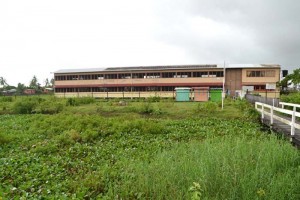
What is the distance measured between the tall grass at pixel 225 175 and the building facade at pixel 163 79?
30.4 meters

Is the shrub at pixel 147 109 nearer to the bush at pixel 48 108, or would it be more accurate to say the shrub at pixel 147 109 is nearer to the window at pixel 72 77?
the bush at pixel 48 108

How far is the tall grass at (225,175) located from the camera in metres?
4.48

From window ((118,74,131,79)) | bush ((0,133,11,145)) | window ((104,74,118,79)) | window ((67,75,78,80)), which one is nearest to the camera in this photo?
bush ((0,133,11,145))

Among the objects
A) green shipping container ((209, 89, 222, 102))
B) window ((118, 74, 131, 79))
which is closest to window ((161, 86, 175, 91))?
window ((118, 74, 131, 79))

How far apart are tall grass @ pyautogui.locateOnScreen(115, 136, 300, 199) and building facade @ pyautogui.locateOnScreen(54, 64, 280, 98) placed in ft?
99.7

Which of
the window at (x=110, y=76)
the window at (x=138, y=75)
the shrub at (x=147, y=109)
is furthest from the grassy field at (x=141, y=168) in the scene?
the window at (x=110, y=76)

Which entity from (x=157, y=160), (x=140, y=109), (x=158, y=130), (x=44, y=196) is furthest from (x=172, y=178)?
(x=140, y=109)

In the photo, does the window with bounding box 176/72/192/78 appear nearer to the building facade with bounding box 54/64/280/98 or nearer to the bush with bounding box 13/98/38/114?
the building facade with bounding box 54/64/280/98

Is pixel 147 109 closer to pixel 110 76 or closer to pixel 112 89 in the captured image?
pixel 112 89

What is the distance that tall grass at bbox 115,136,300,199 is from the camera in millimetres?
4484

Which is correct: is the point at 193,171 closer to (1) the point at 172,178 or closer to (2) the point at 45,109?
(1) the point at 172,178

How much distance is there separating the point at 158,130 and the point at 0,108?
646 inches

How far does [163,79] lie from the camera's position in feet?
132

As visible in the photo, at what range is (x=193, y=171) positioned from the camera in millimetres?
5168
